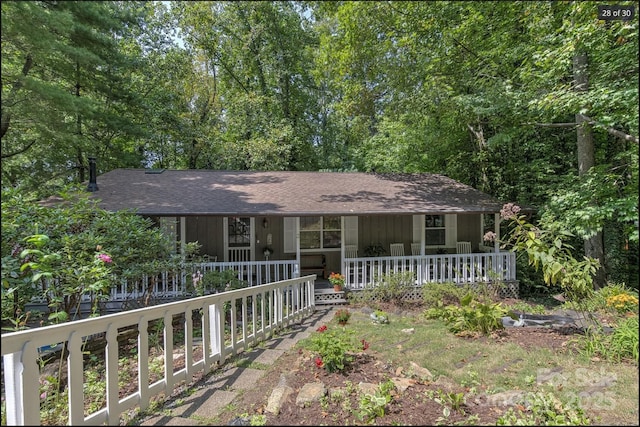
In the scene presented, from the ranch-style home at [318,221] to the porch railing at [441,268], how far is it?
3 cm

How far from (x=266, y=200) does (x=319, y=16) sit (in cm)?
583

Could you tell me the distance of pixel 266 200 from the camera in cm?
852

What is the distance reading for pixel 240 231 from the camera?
30.7 ft

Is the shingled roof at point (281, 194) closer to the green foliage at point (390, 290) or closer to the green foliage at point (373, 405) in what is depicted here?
the green foliage at point (390, 290)

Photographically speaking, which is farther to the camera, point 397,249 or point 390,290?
point 397,249

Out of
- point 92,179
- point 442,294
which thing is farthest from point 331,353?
point 92,179

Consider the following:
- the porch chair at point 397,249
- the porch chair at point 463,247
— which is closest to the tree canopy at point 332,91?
the porch chair at point 463,247

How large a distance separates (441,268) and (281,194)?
15.8 feet

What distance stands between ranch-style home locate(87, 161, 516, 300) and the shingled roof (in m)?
0.03

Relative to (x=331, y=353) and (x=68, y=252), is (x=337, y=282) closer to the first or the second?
(x=331, y=353)

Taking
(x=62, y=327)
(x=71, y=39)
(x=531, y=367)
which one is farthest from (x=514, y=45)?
(x=62, y=327)

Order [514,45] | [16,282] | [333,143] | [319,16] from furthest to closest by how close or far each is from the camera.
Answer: [333,143], [514,45], [16,282], [319,16]

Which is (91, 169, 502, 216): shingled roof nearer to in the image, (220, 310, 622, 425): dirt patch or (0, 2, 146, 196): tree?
(220, 310, 622, 425): dirt patch

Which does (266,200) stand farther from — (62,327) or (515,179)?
(515,179)
